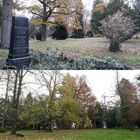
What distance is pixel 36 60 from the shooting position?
30.9 feet

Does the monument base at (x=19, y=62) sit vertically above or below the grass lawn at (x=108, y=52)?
below

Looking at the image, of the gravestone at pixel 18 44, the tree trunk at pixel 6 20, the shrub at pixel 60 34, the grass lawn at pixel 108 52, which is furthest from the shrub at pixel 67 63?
the shrub at pixel 60 34

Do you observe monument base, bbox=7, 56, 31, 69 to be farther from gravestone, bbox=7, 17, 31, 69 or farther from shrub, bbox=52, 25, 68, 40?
shrub, bbox=52, 25, 68, 40

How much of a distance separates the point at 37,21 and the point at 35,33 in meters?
2.84

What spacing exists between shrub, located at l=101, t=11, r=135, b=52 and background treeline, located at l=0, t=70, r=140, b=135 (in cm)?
1254

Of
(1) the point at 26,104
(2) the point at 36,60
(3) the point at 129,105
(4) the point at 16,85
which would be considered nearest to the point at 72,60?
(2) the point at 36,60

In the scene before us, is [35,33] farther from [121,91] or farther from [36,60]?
[121,91]

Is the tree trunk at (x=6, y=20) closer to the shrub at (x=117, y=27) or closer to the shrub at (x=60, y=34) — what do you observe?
the shrub at (x=60, y=34)

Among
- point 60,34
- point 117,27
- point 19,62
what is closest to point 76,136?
point 60,34

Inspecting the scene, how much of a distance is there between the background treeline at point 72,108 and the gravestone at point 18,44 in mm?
16456

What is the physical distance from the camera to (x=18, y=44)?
8305 millimetres

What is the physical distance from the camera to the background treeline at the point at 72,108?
94.2ft

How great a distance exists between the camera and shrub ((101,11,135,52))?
1253 cm

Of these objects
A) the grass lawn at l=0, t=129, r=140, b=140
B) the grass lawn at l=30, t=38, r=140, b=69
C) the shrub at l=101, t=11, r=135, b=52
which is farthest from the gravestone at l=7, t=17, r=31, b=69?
the grass lawn at l=0, t=129, r=140, b=140
